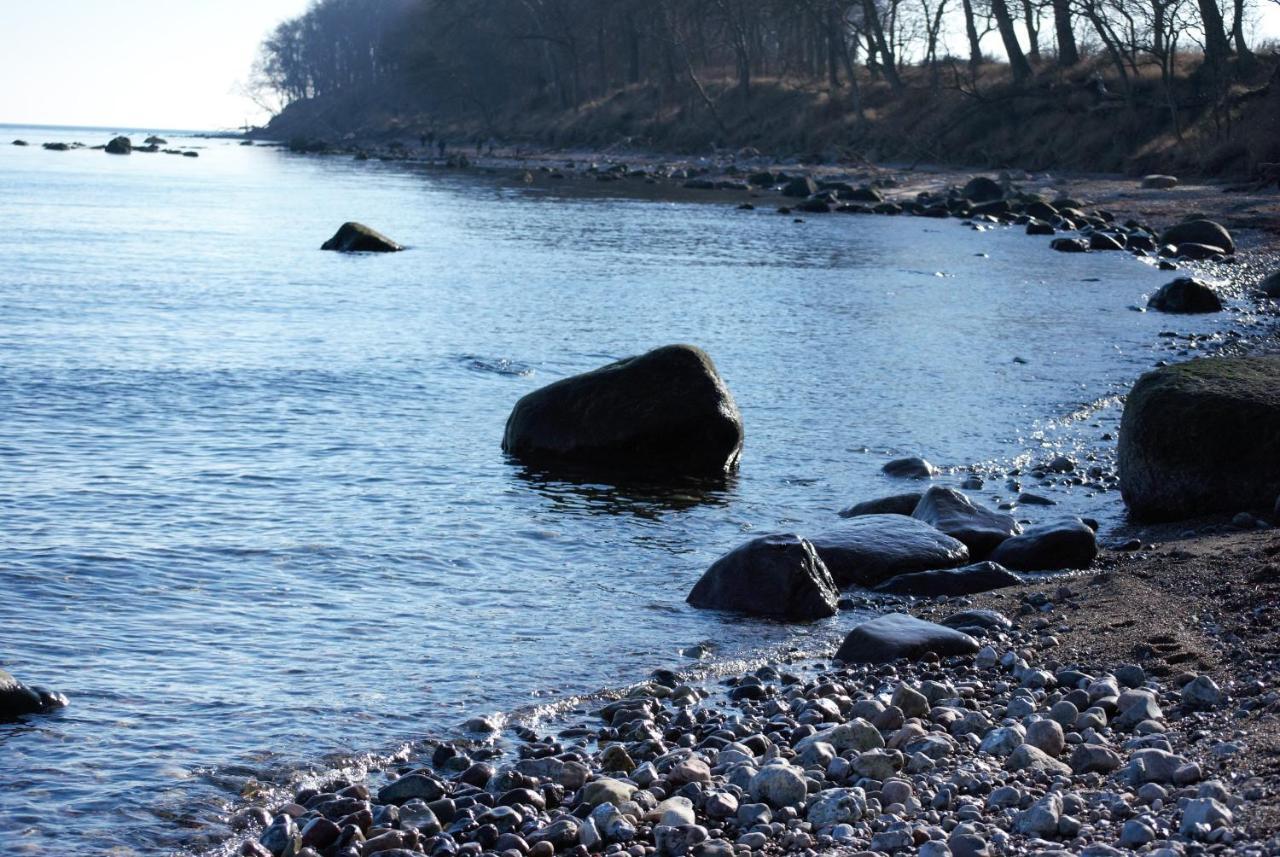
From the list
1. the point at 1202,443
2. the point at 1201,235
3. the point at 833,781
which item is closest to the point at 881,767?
the point at 833,781

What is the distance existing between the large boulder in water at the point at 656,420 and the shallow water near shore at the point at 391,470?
0.47 metres

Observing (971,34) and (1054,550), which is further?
(971,34)

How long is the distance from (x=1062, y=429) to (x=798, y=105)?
63.2 m

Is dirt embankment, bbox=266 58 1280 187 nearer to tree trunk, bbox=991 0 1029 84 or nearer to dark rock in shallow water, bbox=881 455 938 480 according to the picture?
tree trunk, bbox=991 0 1029 84

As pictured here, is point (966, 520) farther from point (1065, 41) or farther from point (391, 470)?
point (1065, 41)

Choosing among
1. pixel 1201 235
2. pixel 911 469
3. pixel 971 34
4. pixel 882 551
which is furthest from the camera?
pixel 971 34

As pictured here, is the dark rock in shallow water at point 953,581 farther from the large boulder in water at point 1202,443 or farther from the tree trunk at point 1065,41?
the tree trunk at point 1065,41

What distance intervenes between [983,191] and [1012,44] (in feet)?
58.2

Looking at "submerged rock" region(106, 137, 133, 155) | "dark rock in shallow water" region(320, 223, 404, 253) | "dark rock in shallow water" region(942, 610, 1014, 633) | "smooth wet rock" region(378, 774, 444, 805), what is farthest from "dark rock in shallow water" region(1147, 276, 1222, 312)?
"submerged rock" region(106, 137, 133, 155)

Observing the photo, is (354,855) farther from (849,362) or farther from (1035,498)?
(849,362)

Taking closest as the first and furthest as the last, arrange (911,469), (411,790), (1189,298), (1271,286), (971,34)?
(411,790) < (911,469) < (1189,298) < (1271,286) < (971,34)

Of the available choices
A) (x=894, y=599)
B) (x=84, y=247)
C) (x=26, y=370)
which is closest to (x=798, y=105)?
(x=84, y=247)

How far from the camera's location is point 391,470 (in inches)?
470

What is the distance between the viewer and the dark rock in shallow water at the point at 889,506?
10.5 m
